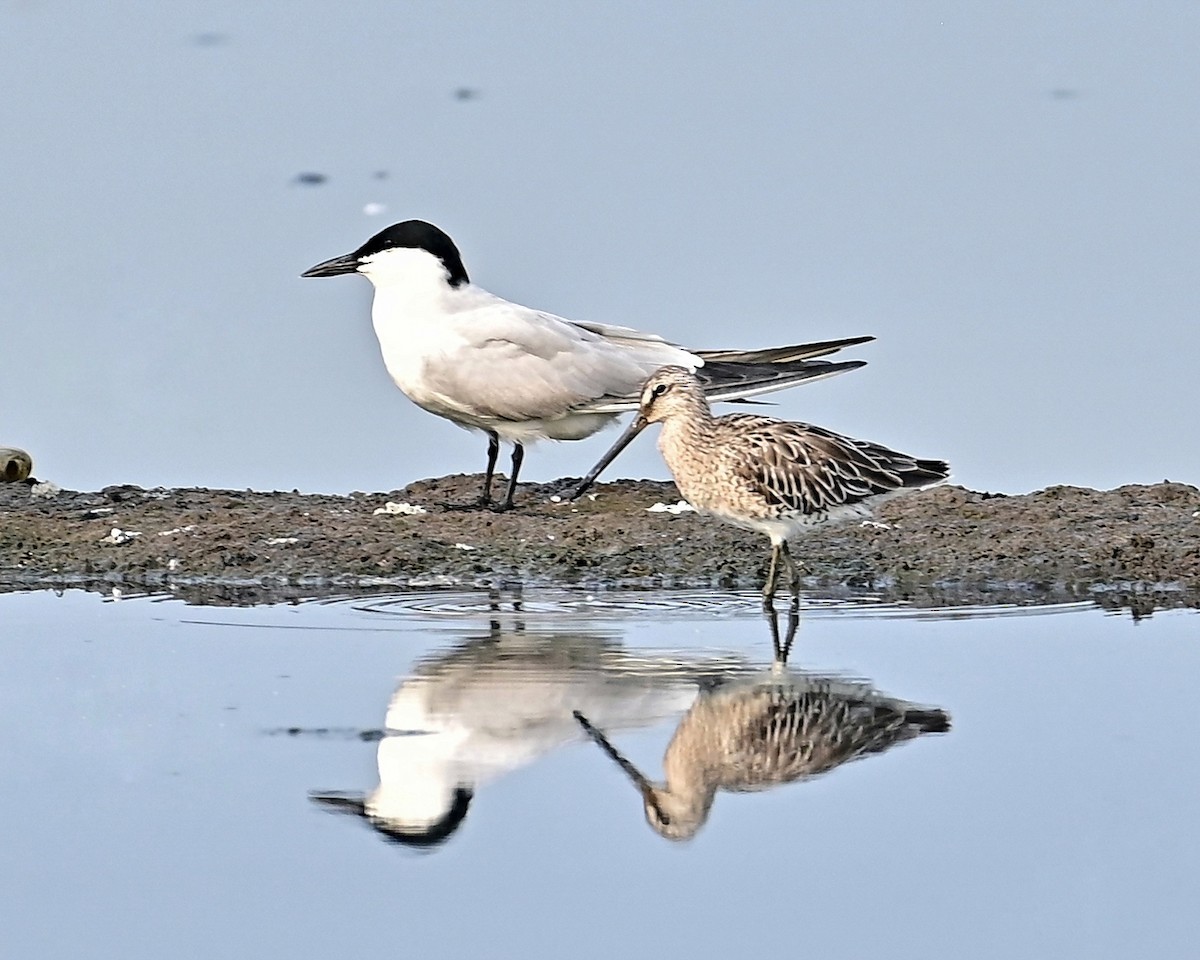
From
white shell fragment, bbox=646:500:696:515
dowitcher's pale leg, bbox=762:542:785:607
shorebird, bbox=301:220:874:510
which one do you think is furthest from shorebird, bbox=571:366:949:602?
shorebird, bbox=301:220:874:510

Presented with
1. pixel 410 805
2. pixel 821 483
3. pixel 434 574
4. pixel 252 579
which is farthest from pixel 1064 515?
pixel 410 805

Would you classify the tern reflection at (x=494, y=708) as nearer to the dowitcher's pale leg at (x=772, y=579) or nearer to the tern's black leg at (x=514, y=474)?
the dowitcher's pale leg at (x=772, y=579)

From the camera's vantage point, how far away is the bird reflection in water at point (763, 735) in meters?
5.36

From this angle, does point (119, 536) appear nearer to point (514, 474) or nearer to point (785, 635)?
point (514, 474)

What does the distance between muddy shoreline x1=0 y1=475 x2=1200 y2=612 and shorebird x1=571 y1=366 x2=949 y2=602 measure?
25cm

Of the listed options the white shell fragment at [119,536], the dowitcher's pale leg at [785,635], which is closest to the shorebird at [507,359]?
the white shell fragment at [119,536]

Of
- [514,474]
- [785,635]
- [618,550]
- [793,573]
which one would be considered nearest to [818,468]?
[793,573]

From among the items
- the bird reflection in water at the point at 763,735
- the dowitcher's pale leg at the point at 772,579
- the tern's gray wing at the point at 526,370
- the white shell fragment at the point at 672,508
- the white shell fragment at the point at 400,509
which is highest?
the tern's gray wing at the point at 526,370

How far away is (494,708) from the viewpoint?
603 cm

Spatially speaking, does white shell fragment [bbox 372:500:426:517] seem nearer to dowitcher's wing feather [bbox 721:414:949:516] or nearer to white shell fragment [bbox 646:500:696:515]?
white shell fragment [bbox 646:500:696:515]

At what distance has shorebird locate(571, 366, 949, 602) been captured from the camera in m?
7.91

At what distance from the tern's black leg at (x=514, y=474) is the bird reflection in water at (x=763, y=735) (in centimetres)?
305

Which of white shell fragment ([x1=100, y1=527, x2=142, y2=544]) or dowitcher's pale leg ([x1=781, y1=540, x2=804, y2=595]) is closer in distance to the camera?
dowitcher's pale leg ([x1=781, y1=540, x2=804, y2=595])

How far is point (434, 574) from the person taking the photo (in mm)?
8188
